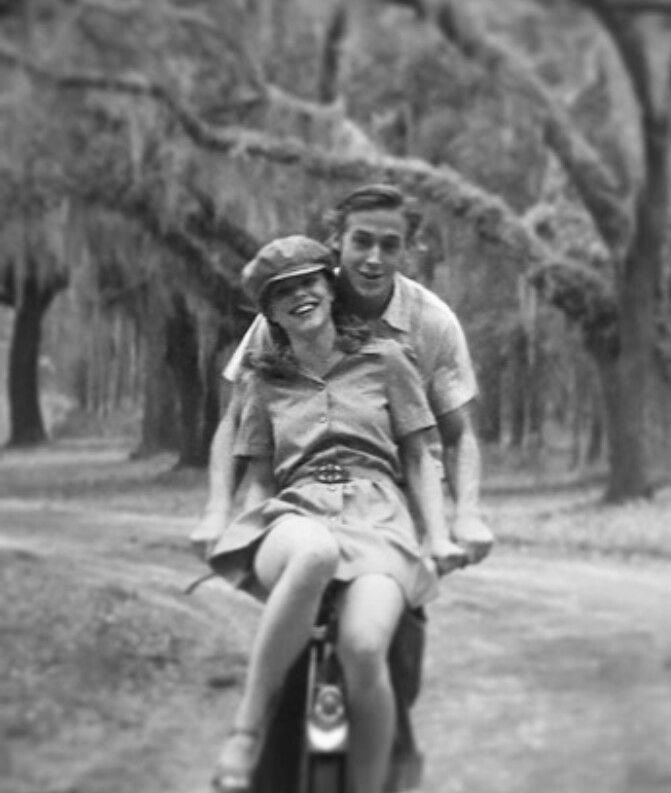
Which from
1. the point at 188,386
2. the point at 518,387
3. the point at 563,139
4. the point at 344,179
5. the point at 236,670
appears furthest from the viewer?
the point at 563,139

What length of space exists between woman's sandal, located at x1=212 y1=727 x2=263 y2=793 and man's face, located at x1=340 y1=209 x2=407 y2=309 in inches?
17.4

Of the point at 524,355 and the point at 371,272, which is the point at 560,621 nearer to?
the point at 524,355

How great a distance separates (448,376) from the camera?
1.59m

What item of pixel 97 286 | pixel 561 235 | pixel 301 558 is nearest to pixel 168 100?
pixel 97 286

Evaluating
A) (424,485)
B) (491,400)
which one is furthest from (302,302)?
(491,400)

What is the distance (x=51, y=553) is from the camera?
8.39 feet

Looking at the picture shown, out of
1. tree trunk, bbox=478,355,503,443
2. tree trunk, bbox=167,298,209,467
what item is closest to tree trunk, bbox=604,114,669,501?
tree trunk, bbox=478,355,503,443

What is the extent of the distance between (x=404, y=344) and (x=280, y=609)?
0.31 metres

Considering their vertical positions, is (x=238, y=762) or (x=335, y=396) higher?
(x=335, y=396)

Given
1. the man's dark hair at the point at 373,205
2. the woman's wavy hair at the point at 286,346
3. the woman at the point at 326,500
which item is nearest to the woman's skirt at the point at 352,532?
the woman at the point at 326,500

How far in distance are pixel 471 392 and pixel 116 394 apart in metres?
1.32

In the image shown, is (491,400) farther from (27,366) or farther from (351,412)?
(351,412)

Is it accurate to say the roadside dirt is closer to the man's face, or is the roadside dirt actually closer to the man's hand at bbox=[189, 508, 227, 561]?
the man's hand at bbox=[189, 508, 227, 561]

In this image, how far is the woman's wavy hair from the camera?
1.51 meters
